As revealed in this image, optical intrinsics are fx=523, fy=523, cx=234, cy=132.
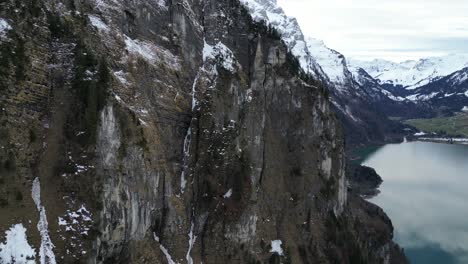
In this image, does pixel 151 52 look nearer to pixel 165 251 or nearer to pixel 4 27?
pixel 4 27

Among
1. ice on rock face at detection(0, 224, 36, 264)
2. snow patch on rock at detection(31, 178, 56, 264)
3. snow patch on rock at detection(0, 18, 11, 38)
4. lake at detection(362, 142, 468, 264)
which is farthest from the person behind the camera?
lake at detection(362, 142, 468, 264)

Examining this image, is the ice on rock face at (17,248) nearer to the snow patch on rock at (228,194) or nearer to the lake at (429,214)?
the snow patch on rock at (228,194)

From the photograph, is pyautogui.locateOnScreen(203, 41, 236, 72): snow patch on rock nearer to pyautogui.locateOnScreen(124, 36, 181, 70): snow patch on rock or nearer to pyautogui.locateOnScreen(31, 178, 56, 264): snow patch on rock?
pyautogui.locateOnScreen(124, 36, 181, 70): snow patch on rock

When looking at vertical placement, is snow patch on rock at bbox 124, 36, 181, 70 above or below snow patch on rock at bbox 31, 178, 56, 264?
above

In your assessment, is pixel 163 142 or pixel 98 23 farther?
pixel 163 142

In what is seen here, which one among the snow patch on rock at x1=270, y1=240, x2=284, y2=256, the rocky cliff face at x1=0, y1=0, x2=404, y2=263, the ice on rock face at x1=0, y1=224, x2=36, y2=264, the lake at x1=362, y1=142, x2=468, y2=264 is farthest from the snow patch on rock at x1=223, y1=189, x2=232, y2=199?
the lake at x1=362, y1=142, x2=468, y2=264

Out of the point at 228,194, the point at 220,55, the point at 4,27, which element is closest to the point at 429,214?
the point at 220,55

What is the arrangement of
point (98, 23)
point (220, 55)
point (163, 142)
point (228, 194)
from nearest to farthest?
point (98, 23), point (163, 142), point (228, 194), point (220, 55)
